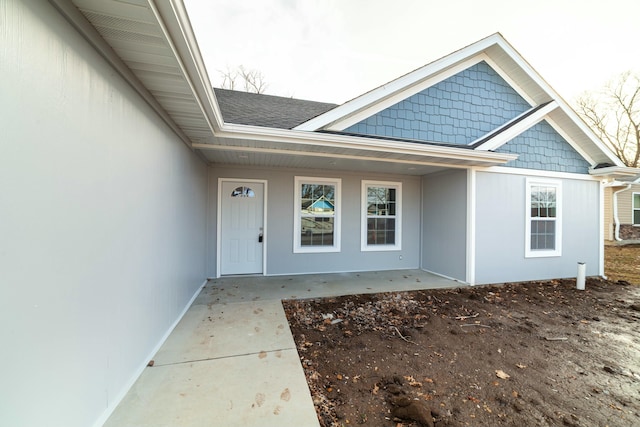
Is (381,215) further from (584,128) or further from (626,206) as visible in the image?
(626,206)

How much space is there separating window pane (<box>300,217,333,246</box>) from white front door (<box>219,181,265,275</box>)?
1.04m

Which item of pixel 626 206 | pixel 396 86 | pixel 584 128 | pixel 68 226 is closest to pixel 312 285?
pixel 68 226

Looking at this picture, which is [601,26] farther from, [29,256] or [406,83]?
[29,256]

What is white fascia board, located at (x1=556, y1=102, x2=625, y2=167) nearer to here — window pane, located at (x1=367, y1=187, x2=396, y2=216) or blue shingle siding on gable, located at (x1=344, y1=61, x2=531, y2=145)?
blue shingle siding on gable, located at (x1=344, y1=61, x2=531, y2=145)

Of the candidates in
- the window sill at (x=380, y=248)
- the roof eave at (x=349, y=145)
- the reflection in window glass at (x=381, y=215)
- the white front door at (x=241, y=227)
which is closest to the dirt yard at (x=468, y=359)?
the window sill at (x=380, y=248)

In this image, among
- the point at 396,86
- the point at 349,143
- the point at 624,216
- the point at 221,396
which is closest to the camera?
the point at 221,396

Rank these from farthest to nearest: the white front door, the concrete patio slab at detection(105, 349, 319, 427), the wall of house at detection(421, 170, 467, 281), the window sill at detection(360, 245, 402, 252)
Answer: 1. the window sill at detection(360, 245, 402, 252)
2. the white front door
3. the wall of house at detection(421, 170, 467, 281)
4. the concrete patio slab at detection(105, 349, 319, 427)

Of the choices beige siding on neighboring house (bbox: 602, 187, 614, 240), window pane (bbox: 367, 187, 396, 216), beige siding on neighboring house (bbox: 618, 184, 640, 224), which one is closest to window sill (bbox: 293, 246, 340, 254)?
window pane (bbox: 367, 187, 396, 216)

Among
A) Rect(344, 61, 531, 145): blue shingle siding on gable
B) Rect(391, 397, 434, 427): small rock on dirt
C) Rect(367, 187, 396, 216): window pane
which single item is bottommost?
Rect(391, 397, 434, 427): small rock on dirt

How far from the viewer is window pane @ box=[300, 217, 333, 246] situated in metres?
6.10

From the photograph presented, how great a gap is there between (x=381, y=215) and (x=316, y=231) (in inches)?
74.1

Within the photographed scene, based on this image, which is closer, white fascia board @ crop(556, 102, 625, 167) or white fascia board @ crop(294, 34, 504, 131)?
white fascia board @ crop(294, 34, 504, 131)

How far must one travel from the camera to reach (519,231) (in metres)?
5.78

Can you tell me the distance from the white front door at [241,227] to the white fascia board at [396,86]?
2.39m
